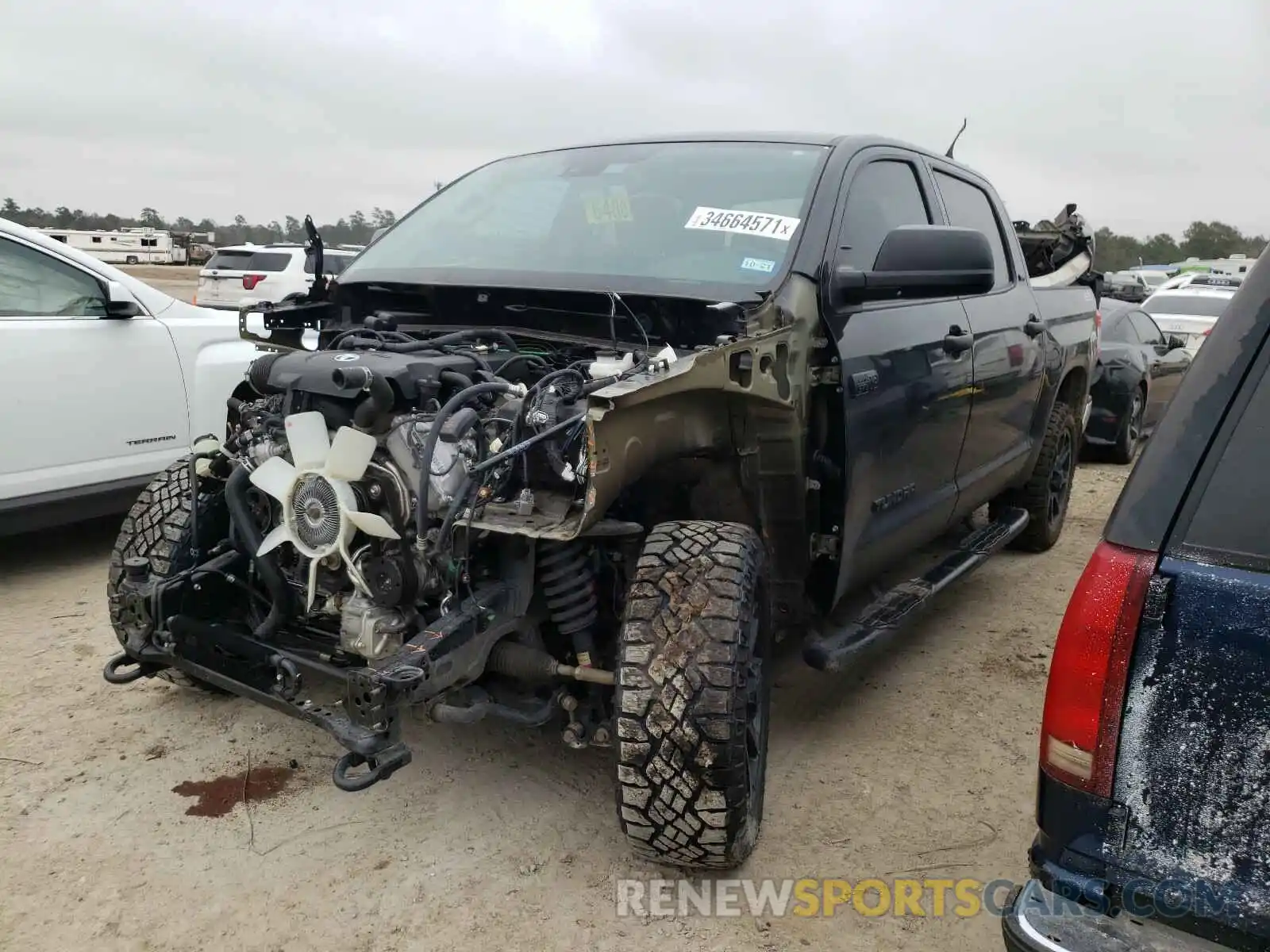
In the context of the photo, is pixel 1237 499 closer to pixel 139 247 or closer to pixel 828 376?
pixel 828 376

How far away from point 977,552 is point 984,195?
5.85 ft

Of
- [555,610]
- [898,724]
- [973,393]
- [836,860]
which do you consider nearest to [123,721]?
[555,610]

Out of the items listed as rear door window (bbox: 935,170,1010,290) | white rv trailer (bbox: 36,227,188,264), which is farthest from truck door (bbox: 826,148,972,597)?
white rv trailer (bbox: 36,227,188,264)

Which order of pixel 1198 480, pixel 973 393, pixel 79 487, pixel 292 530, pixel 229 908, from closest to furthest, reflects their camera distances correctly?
pixel 1198 480, pixel 229 908, pixel 292 530, pixel 973 393, pixel 79 487

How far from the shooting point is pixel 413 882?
257 cm

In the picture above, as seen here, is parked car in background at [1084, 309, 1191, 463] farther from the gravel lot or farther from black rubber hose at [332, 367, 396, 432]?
black rubber hose at [332, 367, 396, 432]

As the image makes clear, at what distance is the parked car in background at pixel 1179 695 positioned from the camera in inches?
57.3

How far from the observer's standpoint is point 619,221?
340 centimetres

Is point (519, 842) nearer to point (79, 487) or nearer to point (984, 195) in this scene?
point (79, 487)

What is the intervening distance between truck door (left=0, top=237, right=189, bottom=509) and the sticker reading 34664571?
318 cm

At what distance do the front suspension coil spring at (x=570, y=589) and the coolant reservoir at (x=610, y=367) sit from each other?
18.4 inches

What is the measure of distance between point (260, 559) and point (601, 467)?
110 cm

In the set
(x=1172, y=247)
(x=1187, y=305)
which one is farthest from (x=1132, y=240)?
(x=1187, y=305)

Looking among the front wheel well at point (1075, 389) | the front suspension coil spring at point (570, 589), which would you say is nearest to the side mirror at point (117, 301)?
the front suspension coil spring at point (570, 589)
